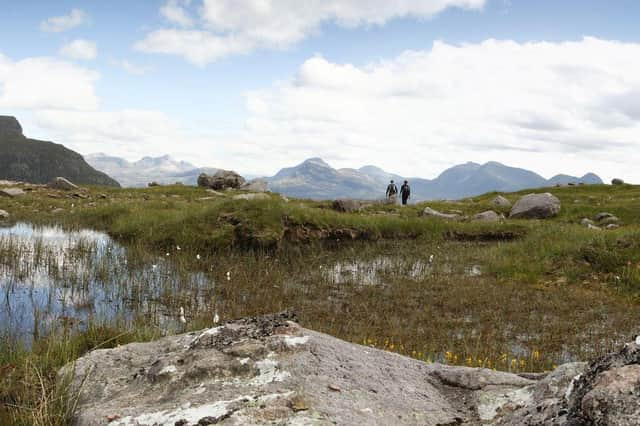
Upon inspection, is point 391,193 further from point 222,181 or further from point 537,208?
point 222,181

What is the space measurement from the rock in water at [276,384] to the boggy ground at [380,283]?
51 cm

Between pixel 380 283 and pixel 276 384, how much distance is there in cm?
1201

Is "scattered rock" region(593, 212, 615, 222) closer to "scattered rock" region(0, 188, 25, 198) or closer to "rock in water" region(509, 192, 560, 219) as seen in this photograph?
"rock in water" region(509, 192, 560, 219)

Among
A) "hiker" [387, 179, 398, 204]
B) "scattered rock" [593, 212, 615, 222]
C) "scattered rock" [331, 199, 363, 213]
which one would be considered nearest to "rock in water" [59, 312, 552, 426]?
"scattered rock" [331, 199, 363, 213]

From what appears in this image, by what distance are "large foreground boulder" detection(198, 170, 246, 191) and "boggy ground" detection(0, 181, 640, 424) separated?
24.6 m

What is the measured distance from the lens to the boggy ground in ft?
26.5

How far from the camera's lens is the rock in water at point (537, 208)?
114 feet

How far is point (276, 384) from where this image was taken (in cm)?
323

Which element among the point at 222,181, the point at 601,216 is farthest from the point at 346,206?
the point at 222,181

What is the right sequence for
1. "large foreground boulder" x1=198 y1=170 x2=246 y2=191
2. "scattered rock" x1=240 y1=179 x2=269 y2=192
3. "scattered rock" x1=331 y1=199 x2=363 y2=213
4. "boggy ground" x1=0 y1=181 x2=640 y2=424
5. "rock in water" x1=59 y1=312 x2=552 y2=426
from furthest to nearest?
1. "large foreground boulder" x1=198 y1=170 x2=246 y2=191
2. "scattered rock" x1=240 y1=179 x2=269 y2=192
3. "scattered rock" x1=331 y1=199 x2=363 y2=213
4. "boggy ground" x1=0 y1=181 x2=640 y2=424
5. "rock in water" x1=59 y1=312 x2=552 y2=426

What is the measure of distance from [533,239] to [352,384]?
20.8m

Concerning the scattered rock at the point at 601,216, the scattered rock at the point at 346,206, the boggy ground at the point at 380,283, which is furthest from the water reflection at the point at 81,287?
the scattered rock at the point at 601,216

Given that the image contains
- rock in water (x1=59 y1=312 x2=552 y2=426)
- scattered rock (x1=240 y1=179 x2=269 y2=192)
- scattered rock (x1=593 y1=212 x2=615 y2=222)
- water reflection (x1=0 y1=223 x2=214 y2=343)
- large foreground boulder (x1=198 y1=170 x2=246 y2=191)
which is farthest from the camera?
large foreground boulder (x1=198 y1=170 x2=246 y2=191)

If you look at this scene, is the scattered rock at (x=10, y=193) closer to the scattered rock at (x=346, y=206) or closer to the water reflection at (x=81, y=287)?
the water reflection at (x=81, y=287)
